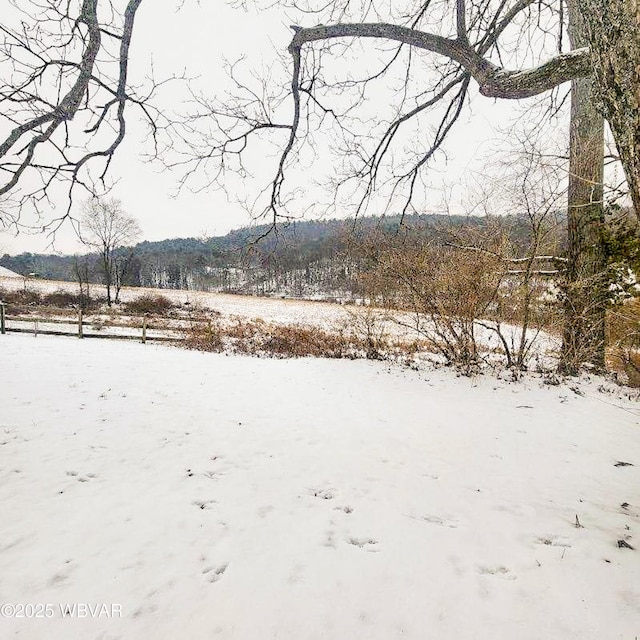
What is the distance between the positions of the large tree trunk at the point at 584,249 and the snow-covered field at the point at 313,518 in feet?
5.85

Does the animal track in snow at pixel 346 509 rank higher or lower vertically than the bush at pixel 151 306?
lower

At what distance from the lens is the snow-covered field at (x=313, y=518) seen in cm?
198

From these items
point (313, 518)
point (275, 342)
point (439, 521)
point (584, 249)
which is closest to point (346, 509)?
point (313, 518)

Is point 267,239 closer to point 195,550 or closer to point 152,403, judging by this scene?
point 152,403

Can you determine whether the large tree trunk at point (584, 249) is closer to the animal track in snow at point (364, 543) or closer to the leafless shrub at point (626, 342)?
the leafless shrub at point (626, 342)

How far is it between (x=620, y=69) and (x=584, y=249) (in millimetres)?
7436

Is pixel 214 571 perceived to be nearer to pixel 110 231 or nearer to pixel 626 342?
pixel 626 342

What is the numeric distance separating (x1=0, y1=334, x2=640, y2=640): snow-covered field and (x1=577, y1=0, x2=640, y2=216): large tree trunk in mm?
2240

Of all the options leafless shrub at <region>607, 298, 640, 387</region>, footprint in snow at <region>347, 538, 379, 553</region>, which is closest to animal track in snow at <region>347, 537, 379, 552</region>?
footprint in snow at <region>347, 538, 379, 553</region>

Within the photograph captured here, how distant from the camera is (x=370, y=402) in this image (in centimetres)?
658

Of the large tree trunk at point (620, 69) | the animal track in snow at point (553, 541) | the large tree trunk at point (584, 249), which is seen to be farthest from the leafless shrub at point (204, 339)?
the large tree trunk at point (620, 69)

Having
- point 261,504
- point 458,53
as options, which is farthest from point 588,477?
point 458,53

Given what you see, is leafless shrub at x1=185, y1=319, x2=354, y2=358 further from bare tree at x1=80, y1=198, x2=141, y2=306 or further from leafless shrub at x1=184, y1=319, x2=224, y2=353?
bare tree at x1=80, y1=198, x2=141, y2=306

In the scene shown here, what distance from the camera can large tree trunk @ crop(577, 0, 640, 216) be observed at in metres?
1.16
